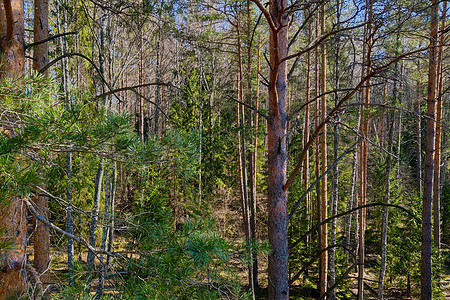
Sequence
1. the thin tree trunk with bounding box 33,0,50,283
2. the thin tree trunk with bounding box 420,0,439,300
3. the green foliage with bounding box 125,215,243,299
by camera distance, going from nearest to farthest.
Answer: the green foliage with bounding box 125,215,243,299
the thin tree trunk with bounding box 33,0,50,283
the thin tree trunk with bounding box 420,0,439,300

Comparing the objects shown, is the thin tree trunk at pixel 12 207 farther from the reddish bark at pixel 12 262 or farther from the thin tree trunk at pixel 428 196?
the thin tree trunk at pixel 428 196

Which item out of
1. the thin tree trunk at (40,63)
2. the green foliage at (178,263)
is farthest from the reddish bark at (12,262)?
the thin tree trunk at (40,63)

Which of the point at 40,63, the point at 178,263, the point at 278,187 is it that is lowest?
the point at 178,263

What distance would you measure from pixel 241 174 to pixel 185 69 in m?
7.62

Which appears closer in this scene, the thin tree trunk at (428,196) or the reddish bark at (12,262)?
the reddish bark at (12,262)

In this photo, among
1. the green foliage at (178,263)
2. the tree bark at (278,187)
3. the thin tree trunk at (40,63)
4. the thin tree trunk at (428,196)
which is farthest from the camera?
the thin tree trunk at (428,196)

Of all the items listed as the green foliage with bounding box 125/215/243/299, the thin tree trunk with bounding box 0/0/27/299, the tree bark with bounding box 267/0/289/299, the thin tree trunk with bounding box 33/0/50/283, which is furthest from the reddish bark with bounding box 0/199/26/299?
the tree bark with bounding box 267/0/289/299

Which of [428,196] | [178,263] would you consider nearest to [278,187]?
[178,263]

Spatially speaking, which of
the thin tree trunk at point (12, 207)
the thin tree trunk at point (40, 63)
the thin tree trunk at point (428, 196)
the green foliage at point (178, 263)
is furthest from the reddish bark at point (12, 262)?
the thin tree trunk at point (428, 196)

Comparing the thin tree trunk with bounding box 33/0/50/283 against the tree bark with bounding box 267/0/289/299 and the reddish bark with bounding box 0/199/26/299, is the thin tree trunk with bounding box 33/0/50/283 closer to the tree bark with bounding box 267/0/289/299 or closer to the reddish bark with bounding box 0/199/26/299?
the reddish bark with bounding box 0/199/26/299

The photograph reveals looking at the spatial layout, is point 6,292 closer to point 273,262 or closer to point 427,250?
point 273,262

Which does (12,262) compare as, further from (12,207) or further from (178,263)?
(178,263)

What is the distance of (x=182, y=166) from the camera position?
2.13 meters

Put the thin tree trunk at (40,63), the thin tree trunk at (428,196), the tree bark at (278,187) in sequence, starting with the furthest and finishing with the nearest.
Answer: the thin tree trunk at (428,196) → the thin tree trunk at (40,63) → the tree bark at (278,187)
